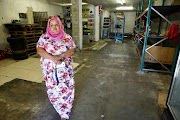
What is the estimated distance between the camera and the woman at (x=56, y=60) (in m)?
1.76

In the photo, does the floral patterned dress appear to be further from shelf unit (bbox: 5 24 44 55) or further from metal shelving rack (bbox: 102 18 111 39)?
metal shelving rack (bbox: 102 18 111 39)

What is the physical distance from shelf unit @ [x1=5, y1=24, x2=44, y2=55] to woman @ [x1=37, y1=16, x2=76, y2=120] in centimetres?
456

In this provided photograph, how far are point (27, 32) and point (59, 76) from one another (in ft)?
16.8

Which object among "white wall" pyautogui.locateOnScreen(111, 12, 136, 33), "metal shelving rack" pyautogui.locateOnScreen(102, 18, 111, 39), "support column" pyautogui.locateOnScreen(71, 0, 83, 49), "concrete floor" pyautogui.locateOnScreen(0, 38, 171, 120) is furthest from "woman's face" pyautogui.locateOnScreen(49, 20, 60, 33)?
"white wall" pyautogui.locateOnScreen(111, 12, 136, 33)

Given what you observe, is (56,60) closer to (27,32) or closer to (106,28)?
(27,32)

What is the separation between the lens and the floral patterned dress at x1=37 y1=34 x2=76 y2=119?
1.78m

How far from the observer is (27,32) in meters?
5.86

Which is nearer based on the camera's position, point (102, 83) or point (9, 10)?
point (102, 83)

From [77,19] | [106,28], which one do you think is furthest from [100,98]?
[106,28]

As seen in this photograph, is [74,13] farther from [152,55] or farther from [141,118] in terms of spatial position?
[141,118]

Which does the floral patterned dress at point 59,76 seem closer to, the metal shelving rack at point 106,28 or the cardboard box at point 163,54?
the cardboard box at point 163,54

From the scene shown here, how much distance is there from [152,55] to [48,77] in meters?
3.56

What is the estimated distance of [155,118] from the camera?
2.08 metres

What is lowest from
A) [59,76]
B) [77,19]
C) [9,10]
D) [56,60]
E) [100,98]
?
[100,98]
